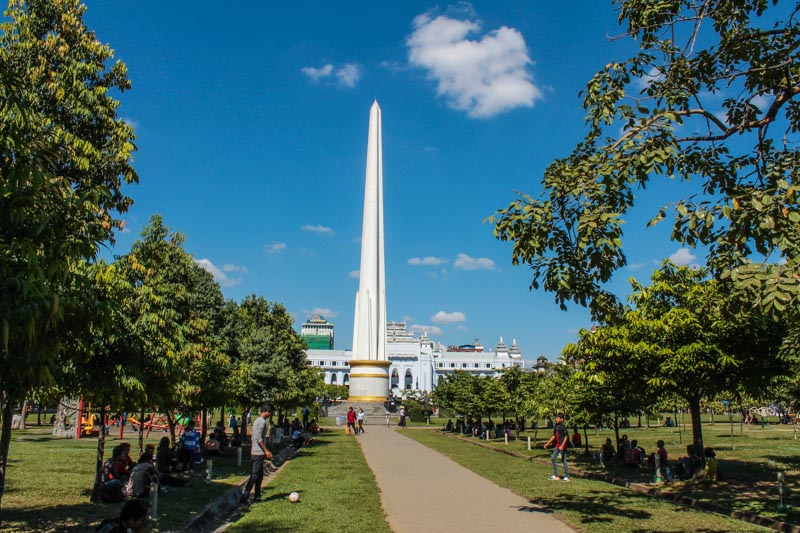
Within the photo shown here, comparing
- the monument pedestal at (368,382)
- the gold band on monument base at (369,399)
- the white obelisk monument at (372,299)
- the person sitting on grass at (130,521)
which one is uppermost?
the white obelisk monument at (372,299)

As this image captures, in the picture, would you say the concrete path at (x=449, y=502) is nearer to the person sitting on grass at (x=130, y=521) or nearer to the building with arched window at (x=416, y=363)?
the person sitting on grass at (x=130, y=521)

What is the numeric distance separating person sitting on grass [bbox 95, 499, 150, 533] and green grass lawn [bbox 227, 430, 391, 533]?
147 inches

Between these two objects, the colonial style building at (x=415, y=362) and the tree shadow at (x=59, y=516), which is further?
the colonial style building at (x=415, y=362)

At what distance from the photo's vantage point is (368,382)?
59719 millimetres

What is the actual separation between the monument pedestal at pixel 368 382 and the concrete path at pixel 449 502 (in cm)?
3795

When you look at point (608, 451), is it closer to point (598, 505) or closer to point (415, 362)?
point (598, 505)

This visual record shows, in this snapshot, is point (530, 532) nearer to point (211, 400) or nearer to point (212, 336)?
point (211, 400)

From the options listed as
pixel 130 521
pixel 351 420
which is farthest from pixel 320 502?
pixel 351 420

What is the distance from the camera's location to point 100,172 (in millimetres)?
12656

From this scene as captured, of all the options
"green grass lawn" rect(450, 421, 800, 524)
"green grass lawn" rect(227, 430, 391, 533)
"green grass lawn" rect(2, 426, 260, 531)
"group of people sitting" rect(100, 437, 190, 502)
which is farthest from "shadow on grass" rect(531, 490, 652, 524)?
"group of people sitting" rect(100, 437, 190, 502)

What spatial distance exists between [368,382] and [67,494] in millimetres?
47371

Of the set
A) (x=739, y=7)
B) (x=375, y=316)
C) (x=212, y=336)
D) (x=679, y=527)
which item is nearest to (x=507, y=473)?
(x=679, y=527)

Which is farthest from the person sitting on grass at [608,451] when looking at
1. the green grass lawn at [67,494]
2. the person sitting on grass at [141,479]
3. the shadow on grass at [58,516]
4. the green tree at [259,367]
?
the shadow on grass at [58,516]

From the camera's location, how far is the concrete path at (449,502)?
1054 centimetres
